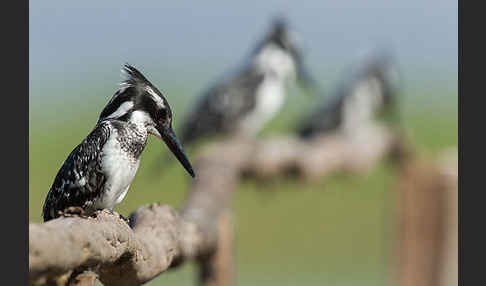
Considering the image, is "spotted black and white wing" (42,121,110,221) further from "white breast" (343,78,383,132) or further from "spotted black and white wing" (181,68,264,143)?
"white breast" (343,78,383,132)

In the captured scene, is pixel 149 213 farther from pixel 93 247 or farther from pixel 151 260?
pixel 93 247

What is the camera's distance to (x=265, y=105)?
627 centimetres

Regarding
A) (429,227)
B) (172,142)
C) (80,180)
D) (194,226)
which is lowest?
(429,227)

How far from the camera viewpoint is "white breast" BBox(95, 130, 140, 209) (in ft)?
7.25

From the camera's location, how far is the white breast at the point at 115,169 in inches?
87.0

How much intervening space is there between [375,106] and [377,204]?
4565mm

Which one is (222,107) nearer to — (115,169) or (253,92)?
(253,92)

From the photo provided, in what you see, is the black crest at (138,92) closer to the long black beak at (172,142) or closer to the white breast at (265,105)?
the long black beak at (172,142)

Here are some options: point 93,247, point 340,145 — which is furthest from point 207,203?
point 340,145

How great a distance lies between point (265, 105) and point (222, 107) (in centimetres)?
41

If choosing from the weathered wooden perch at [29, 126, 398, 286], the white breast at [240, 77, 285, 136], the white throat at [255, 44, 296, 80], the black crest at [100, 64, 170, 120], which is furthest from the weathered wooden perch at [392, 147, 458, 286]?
the black crest at [100, 64, 170, 120]

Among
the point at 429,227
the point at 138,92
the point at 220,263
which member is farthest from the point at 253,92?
the point at 138,92

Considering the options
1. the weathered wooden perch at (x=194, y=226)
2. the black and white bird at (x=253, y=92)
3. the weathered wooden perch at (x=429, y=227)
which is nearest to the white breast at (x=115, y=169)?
the weathered wooden perch at (x=194, y=226)

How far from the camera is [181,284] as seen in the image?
7.81m
